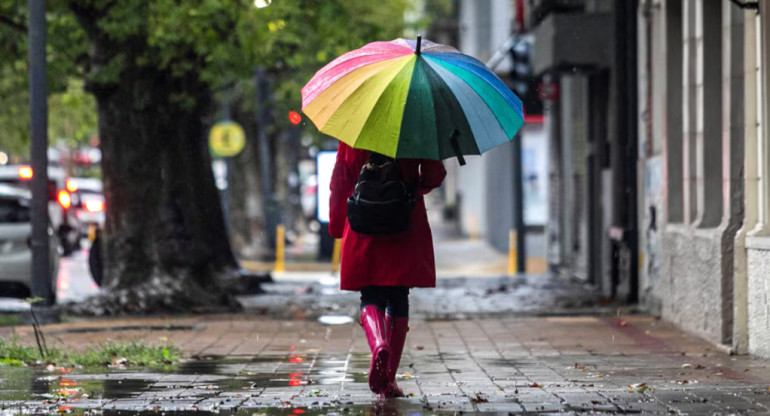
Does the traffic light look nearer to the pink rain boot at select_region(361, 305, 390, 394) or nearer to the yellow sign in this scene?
the yellow sign

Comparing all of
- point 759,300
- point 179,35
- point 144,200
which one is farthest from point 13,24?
point 759,300

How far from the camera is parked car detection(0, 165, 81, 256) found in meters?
33.2

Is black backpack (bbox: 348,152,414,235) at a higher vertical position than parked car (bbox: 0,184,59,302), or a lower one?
higher

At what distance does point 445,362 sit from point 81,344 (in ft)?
11.6

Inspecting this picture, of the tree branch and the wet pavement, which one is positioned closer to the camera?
the wet pavement

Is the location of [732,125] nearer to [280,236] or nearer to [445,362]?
[445,362]

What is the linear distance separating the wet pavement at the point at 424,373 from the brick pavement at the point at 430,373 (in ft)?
0.04

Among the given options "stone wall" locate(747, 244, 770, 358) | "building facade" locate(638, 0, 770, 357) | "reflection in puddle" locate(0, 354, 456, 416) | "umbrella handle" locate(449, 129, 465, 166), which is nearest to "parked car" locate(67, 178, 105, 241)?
"building facade" locate(638, 0, 770, 357)

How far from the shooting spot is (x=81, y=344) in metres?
12.3

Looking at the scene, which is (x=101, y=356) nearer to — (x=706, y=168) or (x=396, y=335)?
(x=396, y=335)

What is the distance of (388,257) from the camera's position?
313 inches

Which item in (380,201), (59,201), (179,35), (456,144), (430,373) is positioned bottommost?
(430,373)

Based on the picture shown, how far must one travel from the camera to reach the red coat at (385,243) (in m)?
7.93

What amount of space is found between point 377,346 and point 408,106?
1.29 m
